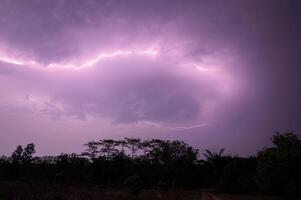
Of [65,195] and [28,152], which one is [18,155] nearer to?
[28,152]

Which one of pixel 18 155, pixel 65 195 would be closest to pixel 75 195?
pixel 65 195

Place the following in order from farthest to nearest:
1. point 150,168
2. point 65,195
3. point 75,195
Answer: point 150,168
point 75,195
point 65,195

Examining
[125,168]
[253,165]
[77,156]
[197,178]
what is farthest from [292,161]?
[77,156]

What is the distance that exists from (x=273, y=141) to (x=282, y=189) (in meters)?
7.18

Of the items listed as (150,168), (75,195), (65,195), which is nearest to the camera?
(65,195)

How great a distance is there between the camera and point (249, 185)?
49438 millimetres

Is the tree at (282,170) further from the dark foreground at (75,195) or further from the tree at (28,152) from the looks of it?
the tree at (28,152)

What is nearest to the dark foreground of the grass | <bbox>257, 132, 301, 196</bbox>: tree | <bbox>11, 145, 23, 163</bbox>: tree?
the grass

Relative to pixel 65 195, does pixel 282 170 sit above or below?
above

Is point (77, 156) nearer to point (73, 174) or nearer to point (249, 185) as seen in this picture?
point (73, 174)

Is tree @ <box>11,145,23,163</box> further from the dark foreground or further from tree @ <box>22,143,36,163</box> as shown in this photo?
the dark foreground

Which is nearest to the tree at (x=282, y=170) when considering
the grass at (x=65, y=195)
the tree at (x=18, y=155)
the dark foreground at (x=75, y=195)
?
the dark foreground at (x=75, y=195)

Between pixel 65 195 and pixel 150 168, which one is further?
pixel 150 168

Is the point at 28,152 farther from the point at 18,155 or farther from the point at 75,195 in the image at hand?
the point at 75,195
